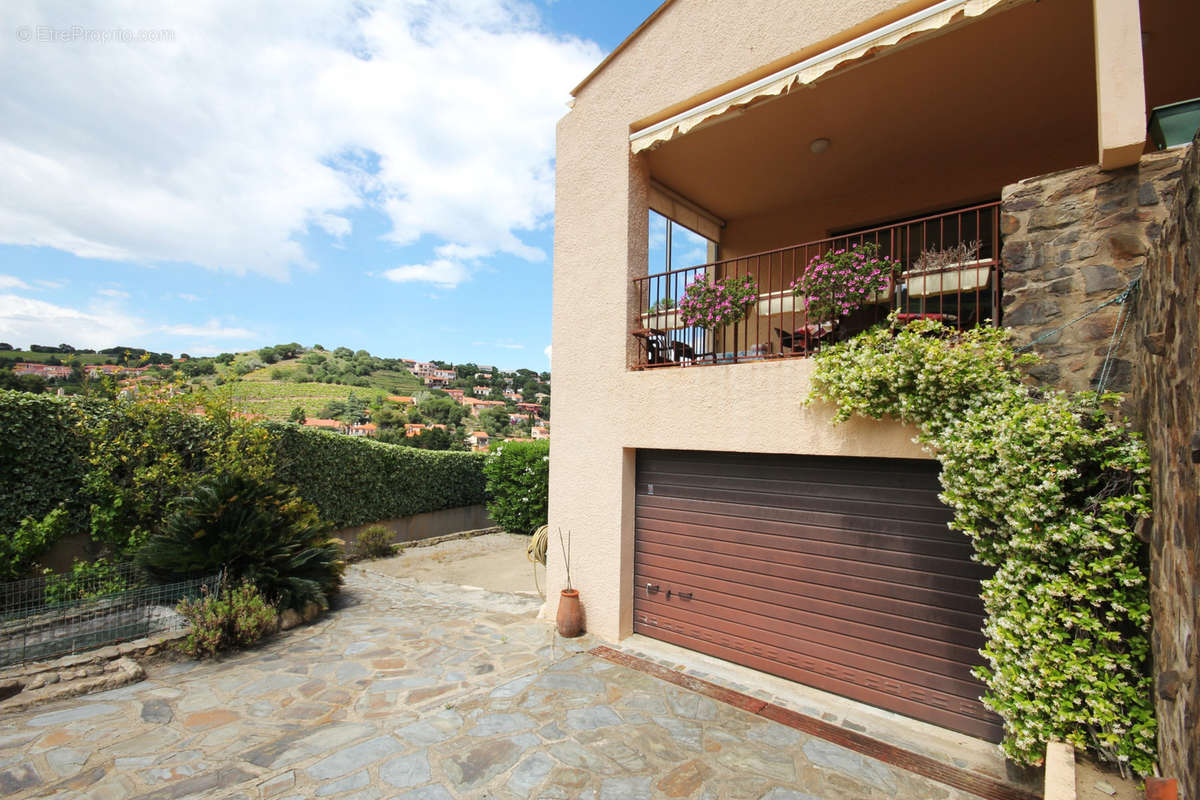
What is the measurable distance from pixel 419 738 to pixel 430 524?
12.2 m

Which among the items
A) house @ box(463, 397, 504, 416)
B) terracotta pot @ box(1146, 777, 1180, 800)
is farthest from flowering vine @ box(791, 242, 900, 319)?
house @ box(463, 397, 504, 416)

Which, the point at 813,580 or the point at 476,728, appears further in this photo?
the point at 813,580

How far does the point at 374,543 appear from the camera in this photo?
12.6 meters

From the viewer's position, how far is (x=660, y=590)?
6582 millimetres

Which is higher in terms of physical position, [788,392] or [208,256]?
[208,256]

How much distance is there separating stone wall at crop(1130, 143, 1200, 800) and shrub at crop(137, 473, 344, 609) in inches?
353

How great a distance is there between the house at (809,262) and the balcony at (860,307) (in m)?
0.05

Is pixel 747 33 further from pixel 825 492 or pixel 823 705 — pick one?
pixel 823 705

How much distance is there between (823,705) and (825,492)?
7.07 feet

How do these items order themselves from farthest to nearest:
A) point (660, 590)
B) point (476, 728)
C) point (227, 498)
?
1. point (227, 498)
2. point (660, 590)
3. point (476, 728)

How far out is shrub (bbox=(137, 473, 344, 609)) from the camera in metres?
6.86

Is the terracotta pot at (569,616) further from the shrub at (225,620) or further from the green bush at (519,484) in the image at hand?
the green bush at (519,484)

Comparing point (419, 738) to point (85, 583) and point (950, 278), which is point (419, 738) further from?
point (950, 278)

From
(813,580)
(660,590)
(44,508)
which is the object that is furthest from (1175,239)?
(44,508)
